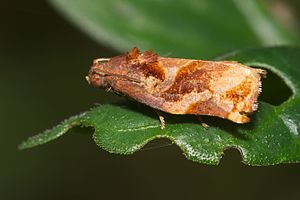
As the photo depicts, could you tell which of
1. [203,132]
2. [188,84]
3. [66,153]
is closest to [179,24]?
[188,84]

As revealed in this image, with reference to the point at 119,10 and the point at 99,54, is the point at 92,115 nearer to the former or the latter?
the point at 119,10

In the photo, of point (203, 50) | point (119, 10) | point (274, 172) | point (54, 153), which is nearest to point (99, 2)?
point (119, 10)

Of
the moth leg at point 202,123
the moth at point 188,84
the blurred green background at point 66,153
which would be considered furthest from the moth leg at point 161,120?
the blurred green background at point 66,153

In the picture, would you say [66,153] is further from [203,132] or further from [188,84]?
[203,132]

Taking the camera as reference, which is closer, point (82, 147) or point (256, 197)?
point (256, 197)

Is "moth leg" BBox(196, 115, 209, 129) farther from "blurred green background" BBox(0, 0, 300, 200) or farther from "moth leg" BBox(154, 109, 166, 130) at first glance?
"blurred green background" BBox(0, 0, 300, 200)
